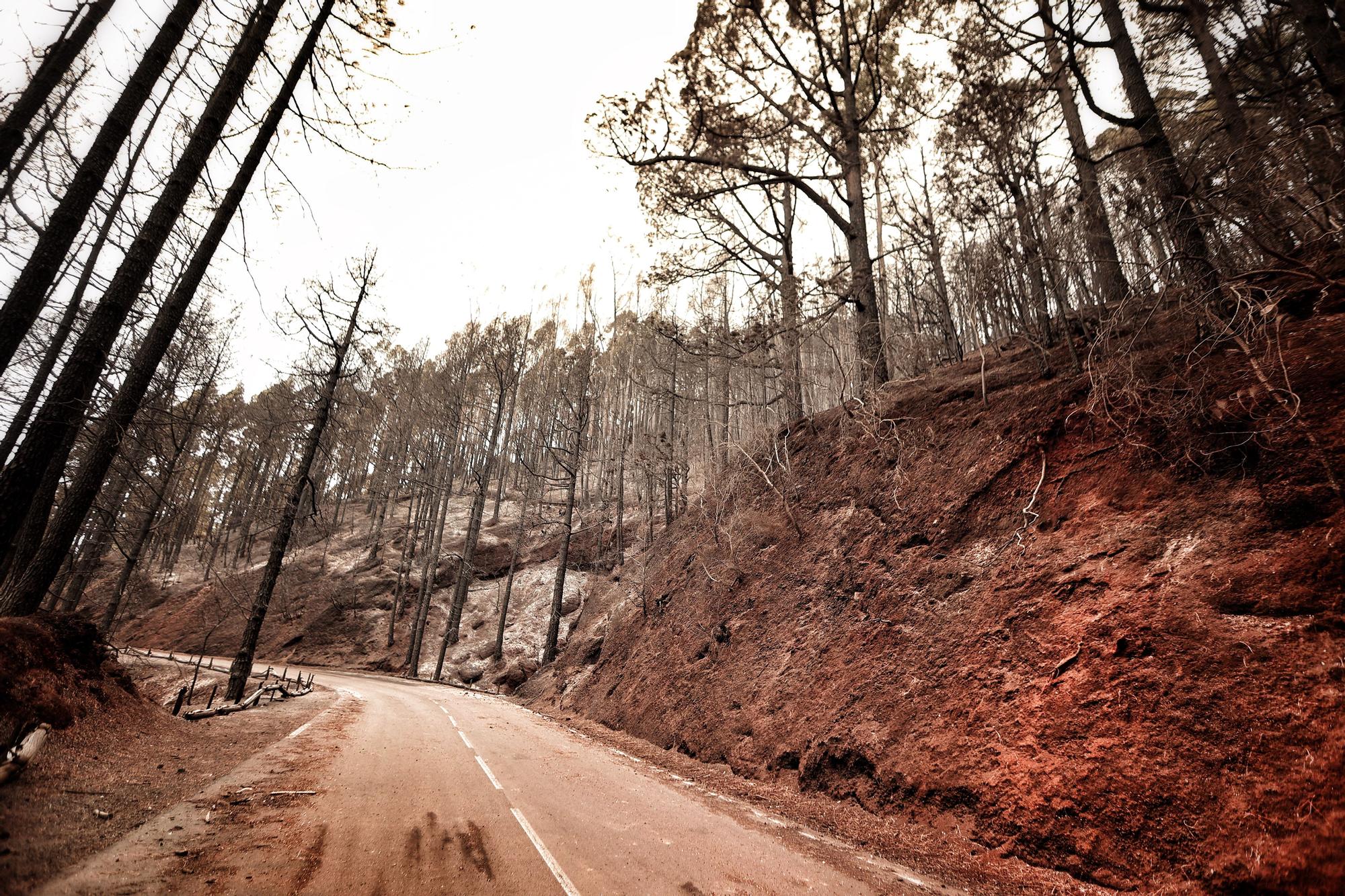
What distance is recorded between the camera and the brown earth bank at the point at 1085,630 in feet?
9.84

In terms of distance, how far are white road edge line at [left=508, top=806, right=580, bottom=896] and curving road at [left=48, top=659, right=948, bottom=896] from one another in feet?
0.04

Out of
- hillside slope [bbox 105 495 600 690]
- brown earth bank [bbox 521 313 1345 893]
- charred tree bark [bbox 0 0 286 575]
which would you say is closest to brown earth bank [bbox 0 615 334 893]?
charred tree bark [bbox 0 0 286 575]

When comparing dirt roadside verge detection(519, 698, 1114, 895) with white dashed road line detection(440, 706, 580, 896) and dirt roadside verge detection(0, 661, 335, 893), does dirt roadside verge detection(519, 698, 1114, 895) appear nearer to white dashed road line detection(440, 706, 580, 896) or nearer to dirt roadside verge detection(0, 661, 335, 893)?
white dashed road line detection(440, 706, 580, 896)

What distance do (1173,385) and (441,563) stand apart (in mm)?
30142

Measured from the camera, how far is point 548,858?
11.0ft

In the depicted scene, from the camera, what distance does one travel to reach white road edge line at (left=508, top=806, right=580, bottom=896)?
2.96 meters

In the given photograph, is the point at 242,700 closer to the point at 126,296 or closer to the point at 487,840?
the point at 126,296

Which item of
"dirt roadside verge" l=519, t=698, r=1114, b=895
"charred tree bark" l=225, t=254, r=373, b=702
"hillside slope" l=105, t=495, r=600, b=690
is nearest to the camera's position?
"dirt roadside verge" l=519, t=698, r=1114, b=895

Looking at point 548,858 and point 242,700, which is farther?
point 242,700

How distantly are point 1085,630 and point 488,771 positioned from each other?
6.05 meters

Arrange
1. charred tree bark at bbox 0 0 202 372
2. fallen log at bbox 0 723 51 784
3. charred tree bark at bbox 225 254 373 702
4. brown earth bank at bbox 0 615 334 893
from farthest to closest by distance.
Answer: charred tree bark at bbox 225 254 373 702, charred tree bark at bbox 0 0 202 372, fallen log at bbox 0 723 51 784, brown earth bank at bbox 0 615 334 893

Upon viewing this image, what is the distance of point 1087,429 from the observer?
5223 mm

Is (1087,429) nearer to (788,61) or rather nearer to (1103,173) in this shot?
(1103,173)

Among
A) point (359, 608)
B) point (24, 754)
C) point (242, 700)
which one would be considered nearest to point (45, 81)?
point (24, 754)
